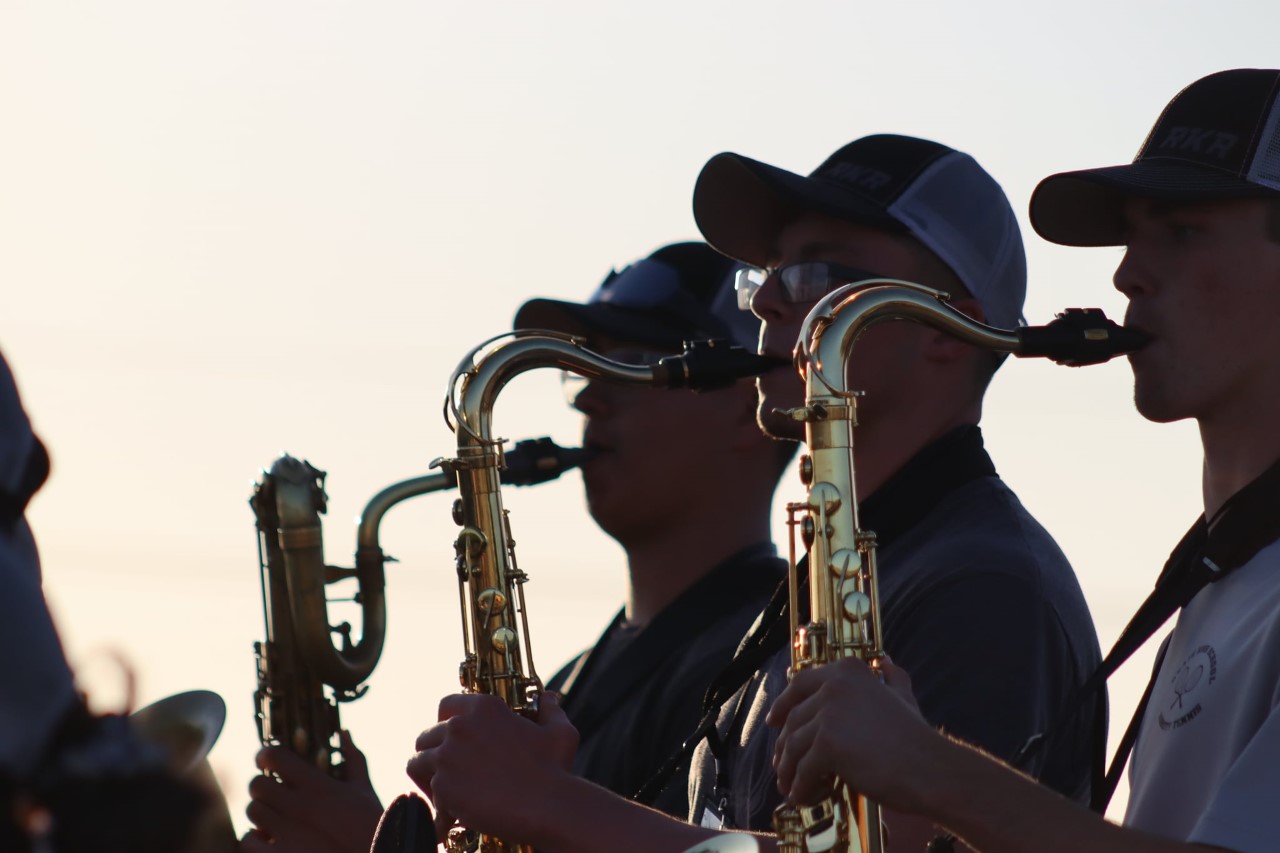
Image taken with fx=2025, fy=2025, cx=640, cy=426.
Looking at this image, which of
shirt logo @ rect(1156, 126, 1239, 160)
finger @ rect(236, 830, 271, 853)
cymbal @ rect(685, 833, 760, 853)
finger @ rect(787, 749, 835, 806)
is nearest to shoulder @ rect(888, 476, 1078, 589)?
finger @ rect(787, 749, 835, 806)

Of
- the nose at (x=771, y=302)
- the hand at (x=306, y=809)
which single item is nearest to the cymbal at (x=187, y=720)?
the nose at (x=771, y=302)

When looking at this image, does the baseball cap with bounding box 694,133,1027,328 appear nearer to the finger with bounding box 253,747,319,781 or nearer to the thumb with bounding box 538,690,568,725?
the thumb with bounding box 538,690,568,725

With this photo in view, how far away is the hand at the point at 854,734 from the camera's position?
11.3ft

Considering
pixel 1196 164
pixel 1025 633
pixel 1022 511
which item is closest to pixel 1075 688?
pixel 1025 633

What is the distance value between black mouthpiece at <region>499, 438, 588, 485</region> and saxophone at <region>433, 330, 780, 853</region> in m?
0.74

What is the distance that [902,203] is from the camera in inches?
209

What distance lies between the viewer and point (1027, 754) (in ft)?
13.4

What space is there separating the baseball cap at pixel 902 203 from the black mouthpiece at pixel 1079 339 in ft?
2.83

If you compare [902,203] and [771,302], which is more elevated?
[902,203]

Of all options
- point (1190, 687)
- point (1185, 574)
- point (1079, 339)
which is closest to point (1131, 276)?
point (1079, 339)

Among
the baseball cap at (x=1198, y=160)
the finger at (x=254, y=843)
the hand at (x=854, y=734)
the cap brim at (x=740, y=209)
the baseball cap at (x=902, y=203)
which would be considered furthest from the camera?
the finger at (x=254, y=843)

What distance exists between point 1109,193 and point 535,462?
8.22ft

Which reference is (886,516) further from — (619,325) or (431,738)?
(619,325)

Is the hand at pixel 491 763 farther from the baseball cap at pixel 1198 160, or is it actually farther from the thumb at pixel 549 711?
the baseball cap at pixel 1198 160
